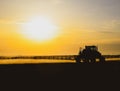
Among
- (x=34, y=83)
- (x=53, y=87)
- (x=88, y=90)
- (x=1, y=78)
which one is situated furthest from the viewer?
(x=1, y=78)

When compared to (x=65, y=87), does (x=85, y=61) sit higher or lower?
higher

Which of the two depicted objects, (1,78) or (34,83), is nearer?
(34,83)

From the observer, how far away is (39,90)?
1491 centimetres

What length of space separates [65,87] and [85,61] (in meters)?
22.4

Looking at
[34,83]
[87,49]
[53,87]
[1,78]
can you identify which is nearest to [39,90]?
[53,87]

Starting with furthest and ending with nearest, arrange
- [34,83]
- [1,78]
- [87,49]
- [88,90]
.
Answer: [87,49]
[1,78]
[34,83]
[88,90]

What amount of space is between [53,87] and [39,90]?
1.16 m

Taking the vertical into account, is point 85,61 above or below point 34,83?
above

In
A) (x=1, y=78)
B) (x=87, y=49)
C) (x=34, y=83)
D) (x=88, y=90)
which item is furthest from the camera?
(x=87, y=49)

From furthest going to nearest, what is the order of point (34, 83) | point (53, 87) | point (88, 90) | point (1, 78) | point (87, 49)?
point (87, 49), point (1, 78), point (34, 83), point (53, 87), point (88, 90)

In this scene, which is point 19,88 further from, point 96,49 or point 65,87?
point 96,49

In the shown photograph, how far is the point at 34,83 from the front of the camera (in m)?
17.4

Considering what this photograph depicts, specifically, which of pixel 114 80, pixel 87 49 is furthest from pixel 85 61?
pixel 114 80

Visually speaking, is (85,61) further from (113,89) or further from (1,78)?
(113,89)
